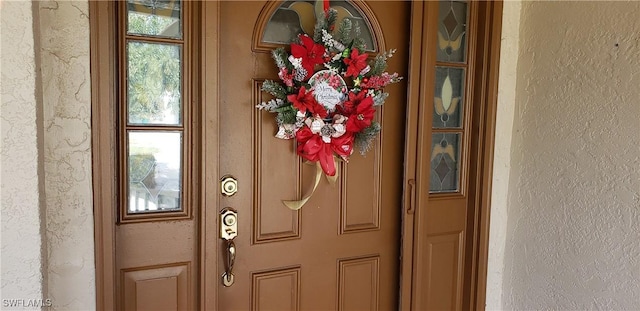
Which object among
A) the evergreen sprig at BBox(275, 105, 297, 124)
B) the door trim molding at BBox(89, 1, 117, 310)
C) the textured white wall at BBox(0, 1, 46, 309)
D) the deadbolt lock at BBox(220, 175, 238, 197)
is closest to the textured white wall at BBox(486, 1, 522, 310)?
the evergreen sprig at BBox(275, 105, 297, 124)

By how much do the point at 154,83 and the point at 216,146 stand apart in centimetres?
29

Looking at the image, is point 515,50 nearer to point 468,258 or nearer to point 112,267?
point 468,258

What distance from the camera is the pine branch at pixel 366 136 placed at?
1.54m

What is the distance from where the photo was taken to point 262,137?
1.53 metres

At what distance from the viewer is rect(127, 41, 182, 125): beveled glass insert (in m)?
1.36

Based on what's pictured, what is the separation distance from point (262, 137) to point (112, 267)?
0.66m

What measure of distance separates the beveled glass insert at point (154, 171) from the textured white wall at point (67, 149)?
0.14 m

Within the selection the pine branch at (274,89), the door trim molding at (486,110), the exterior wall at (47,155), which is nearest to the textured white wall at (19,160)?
the exterior wall at (47,155)

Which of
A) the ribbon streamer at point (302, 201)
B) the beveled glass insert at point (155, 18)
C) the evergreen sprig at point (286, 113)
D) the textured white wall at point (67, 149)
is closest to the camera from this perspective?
→ the textured white wall at point (67, 149)

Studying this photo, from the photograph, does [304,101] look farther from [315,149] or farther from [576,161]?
[576,161]

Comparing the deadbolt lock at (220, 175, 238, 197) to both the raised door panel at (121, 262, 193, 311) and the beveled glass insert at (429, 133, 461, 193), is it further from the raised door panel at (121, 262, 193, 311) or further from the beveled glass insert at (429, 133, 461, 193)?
the beveled glass insert at (429, 133, 461, 193)

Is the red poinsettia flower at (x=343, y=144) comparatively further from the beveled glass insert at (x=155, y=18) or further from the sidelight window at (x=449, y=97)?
the beveled glass insert at (x=155, y=18)

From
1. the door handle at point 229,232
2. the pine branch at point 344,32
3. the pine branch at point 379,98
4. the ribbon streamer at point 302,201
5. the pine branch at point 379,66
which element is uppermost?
the pine branch at point 344,32

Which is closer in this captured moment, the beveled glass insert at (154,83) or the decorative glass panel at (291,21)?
the beveled glass insert at (154,83)
